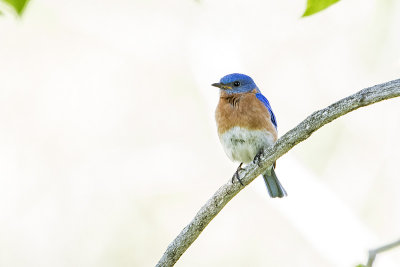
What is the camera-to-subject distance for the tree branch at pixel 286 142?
2.45 meters

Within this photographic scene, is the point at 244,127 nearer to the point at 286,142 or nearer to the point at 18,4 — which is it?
the point at 286,142

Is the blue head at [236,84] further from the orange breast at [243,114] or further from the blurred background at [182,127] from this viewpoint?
the blurred background at [182,127]

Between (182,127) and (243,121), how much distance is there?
19.1ft

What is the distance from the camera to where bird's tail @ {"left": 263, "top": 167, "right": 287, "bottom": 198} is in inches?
269

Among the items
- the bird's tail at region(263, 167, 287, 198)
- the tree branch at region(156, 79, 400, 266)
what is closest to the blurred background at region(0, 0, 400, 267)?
the bird's tail at region(263, 167, 287, 198)

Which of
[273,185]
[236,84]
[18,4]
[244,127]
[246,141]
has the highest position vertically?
[18,4]

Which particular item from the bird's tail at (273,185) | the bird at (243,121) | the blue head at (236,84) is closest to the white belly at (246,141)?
the bird at (243,121)

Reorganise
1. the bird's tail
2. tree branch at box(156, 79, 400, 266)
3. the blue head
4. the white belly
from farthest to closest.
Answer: the bird's tail < the blue head < the white belly < tree branch at box(156, 79, 400, 266)

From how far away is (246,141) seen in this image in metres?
5.91

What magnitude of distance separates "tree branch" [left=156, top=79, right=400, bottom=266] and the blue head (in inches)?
103

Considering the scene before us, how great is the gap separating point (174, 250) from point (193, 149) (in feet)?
27.3

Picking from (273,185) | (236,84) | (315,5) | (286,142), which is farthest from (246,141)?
(315,5)

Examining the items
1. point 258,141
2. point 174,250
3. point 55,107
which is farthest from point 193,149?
point 174,250

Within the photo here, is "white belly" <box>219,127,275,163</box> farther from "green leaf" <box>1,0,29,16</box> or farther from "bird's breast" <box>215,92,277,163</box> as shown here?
"green leaf" <box>1,0,29,16</box>
